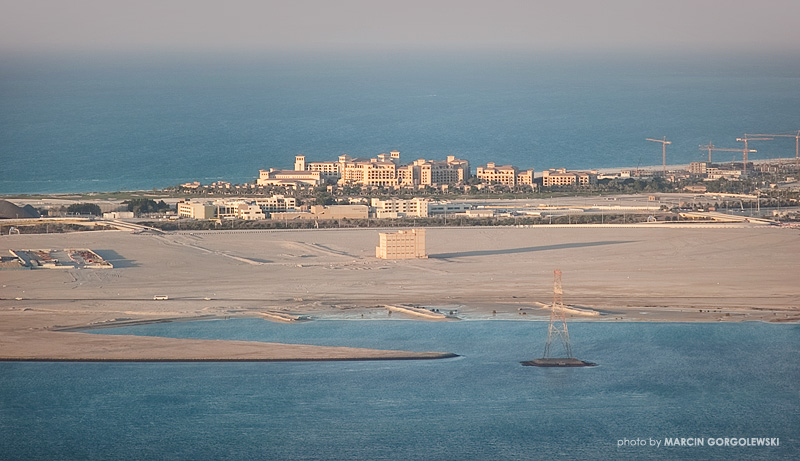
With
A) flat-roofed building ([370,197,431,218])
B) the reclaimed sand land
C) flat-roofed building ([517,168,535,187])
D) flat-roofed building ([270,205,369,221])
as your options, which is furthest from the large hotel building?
the reclaimed sand land

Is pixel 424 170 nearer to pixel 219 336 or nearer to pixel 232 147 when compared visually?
pixel 232 147

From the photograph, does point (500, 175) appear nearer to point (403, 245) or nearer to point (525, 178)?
point (525, 178)

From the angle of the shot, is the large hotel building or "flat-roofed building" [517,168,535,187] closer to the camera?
the large hotel building

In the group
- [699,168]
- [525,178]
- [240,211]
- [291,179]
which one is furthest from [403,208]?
[699,168]

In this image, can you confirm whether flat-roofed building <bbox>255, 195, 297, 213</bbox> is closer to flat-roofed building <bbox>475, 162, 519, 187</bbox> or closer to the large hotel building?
the large hotel building

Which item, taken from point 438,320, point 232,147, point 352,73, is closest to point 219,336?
point 438,320

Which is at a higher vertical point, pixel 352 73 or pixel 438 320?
pixel 352 73
